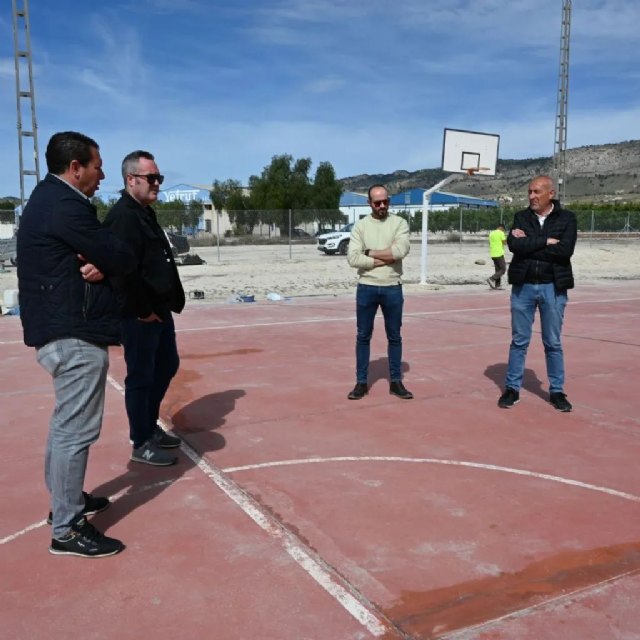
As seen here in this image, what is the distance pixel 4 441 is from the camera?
5.27m

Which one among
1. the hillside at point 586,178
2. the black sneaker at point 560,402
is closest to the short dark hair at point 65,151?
the black sneaker at point 560,402

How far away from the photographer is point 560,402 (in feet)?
20.0

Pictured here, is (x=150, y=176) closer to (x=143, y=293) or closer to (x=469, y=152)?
(x=143, y=293)

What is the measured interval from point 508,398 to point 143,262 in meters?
3.61

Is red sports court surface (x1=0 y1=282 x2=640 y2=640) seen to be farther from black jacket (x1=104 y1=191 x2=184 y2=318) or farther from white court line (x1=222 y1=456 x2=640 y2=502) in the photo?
black jacket (x1=104 y1=191 x2=184 y2=318)

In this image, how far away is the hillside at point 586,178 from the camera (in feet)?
474

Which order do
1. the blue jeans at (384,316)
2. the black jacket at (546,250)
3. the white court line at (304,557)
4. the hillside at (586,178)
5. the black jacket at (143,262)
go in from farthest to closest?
the hillside at (586,178), the blue jeans at (384,316), the black jacket at (546,250), the black jacket at (143,262), the white court line at (304,557)

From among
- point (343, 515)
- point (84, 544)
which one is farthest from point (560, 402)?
point (84, 544)

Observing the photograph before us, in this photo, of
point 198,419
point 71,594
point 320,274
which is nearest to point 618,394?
point 198,419

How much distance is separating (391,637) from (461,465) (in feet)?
6.90

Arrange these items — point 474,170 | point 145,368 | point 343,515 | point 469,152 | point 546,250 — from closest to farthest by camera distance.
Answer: point 343,515 → point 145,368 → point 546,250 → point 474,170 → point 469,152

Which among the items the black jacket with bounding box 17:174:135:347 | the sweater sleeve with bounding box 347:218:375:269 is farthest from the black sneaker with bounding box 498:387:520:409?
the black jacket with bounding box 17:174:135:347

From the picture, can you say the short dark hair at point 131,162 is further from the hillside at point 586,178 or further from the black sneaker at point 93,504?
the hillside at point 586,178

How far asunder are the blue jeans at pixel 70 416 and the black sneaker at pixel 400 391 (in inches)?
143
